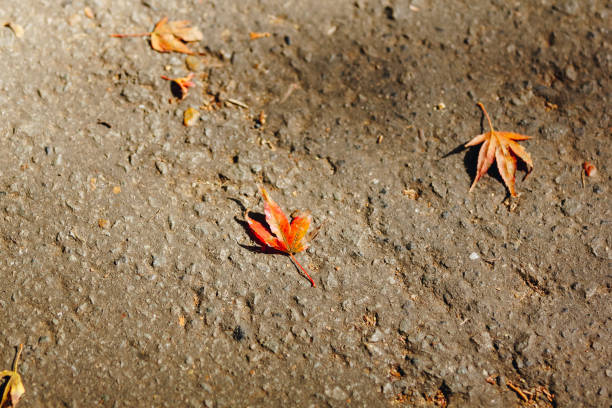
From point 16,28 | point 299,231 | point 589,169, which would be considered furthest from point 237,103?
point 589,169

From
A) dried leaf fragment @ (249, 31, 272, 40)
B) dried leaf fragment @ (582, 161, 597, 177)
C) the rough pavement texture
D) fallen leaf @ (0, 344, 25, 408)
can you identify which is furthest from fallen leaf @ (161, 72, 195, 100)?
dried leaf fragment @ (582, 161, 597, 177)

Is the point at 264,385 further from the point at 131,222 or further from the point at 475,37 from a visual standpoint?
the point at 475,37

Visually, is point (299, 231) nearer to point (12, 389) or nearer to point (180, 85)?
point (180, 85)

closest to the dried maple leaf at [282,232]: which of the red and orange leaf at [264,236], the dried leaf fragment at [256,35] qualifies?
the red and orange leaf at [264,236]

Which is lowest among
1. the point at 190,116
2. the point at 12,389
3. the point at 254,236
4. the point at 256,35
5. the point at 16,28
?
the point at 12,389

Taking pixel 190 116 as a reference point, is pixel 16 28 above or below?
above

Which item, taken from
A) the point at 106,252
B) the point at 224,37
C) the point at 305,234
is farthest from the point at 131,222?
the point at 224,37
